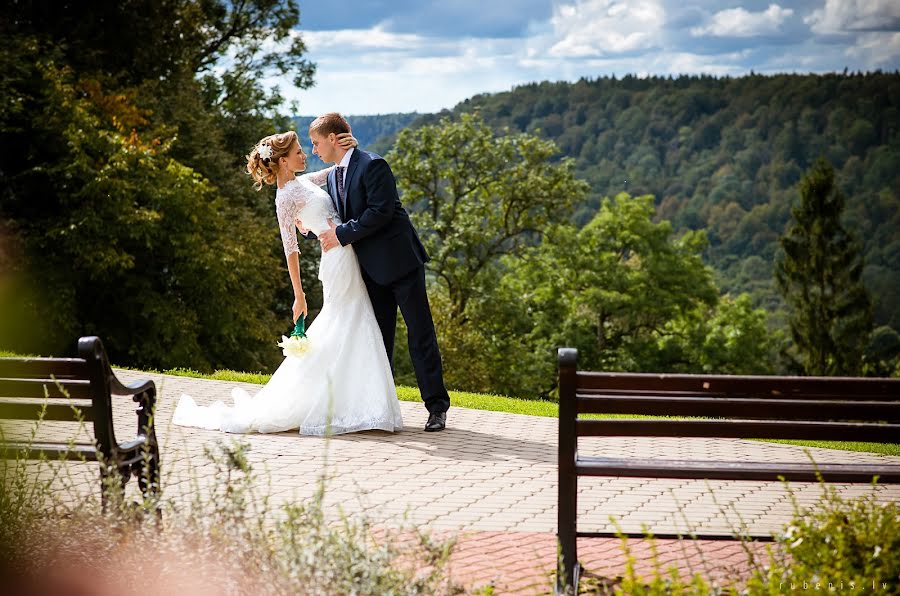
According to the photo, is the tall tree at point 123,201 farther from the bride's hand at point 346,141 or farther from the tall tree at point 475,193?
the bride's hand at point 346,141

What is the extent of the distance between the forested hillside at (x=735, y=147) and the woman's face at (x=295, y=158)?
53.8m

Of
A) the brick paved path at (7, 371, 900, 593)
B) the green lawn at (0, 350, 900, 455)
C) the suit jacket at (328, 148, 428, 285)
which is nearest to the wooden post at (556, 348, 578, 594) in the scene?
the brick paved path at (7, 371, 900, 593)

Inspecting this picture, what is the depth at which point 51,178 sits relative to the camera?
22.4m

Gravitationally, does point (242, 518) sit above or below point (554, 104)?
below

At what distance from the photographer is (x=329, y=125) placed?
839 centimetres

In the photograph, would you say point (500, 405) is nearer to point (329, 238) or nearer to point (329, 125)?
point (329, 238)

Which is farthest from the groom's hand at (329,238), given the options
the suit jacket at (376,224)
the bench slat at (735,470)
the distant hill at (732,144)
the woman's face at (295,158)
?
the distant hill at (732,144)

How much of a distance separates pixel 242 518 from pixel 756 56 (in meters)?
90.9

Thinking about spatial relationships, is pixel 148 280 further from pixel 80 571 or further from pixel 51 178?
pixel 80 571

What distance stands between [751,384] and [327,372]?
4344 millimetres

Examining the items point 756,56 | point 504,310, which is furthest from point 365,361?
point 756,56

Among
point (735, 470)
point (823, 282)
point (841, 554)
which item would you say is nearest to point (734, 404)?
point (735, 470)

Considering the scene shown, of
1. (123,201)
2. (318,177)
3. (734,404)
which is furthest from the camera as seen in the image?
(123,201)

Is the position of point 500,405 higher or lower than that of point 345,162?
lower
